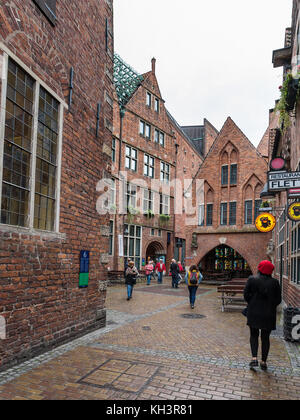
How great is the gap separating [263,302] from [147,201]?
21345mm

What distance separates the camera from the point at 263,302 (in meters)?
5.27

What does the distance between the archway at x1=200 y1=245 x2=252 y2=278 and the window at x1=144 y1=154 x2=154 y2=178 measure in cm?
788

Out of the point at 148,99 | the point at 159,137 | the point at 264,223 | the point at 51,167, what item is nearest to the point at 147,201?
the point at 159,137

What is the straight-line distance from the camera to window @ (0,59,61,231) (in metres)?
5.18

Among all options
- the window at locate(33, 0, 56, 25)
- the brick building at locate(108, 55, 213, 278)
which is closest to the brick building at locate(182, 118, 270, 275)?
the brick building at locate(108, 55, 213, 278)

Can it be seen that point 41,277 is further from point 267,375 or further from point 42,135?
point 267,375

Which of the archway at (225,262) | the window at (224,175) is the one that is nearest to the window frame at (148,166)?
the window at (224,175)

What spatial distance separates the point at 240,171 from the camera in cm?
2406

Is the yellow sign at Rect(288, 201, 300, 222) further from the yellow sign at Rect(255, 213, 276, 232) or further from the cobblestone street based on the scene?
the yellow sign at Rect(255, 213, 276, 232)

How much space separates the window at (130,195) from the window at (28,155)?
1755 centimetres

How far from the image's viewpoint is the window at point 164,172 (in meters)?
28.5

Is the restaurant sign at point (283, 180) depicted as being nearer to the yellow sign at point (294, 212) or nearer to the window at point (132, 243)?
the yellow sign at point (294, 212)
